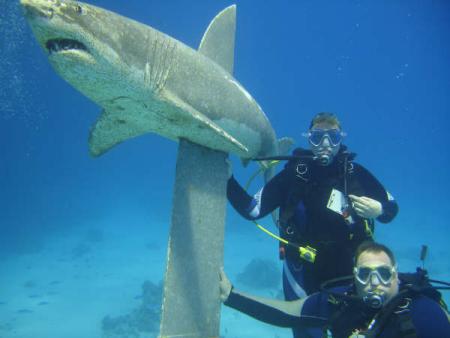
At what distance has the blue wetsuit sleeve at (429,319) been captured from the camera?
8.74ft

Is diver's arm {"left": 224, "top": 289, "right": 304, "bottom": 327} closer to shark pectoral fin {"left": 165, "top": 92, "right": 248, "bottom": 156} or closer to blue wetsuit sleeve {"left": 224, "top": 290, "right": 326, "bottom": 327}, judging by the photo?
blue wetsuit sleeve {"left": 224, "top": 290, "right": 326, "bottom": 327}

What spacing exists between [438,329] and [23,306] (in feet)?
64.0

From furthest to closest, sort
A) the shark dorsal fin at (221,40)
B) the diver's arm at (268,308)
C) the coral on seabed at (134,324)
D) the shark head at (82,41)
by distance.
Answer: the coral on seabed at (134,324)
the shark dorsal fin at (221,40)
the diver's arm at (268,308)
the shark head at (82,41)

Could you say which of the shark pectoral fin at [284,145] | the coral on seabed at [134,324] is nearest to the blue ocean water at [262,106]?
the coral on seabed at [134,324]

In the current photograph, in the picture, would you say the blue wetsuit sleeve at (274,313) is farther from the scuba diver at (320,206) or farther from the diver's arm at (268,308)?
the scuba diver at (320,206)

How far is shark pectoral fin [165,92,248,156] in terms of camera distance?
11.4 feet

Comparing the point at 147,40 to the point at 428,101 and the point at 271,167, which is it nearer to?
the point at 271,167

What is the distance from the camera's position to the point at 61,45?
8.72ft

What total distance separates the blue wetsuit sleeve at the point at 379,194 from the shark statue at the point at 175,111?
167cm

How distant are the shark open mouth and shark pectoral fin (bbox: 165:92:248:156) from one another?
0.99m

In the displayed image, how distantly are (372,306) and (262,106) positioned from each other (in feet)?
319

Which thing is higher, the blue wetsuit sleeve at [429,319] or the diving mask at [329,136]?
the diving mask at [329,136]

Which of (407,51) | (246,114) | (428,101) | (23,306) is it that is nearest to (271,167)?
(246,114)

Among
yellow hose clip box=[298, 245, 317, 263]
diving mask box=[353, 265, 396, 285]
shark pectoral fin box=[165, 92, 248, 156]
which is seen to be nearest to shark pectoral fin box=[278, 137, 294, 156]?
shark pectoral fin box=[165, 92, 248, 156]
